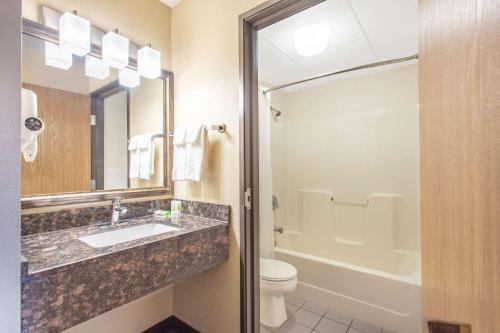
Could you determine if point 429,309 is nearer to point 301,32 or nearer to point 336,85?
point 301,32

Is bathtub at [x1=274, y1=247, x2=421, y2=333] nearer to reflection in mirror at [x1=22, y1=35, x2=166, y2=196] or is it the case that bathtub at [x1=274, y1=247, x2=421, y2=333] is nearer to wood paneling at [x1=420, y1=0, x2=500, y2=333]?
wood paneling at [x1=420, y1=0, x2=500, y2=333]

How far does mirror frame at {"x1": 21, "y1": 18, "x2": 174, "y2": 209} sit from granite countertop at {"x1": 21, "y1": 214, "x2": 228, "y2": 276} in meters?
0.16

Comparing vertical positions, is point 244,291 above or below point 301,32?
below

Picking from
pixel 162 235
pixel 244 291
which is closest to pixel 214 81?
pixel 162 235

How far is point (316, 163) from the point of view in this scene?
282cm

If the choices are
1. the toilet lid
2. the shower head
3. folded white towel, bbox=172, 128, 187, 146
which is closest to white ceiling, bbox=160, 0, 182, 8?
folded white towel, bbox=172, 128, 187, 146

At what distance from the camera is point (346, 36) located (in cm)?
187

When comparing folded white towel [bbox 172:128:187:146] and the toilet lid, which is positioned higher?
folded white towel [bbox 172:128:187:146]

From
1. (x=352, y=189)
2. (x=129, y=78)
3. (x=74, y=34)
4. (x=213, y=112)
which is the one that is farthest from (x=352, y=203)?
(x=74, y=34)

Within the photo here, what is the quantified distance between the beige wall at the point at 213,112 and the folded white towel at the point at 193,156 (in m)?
0.09

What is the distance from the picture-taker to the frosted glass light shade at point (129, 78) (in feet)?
5.34

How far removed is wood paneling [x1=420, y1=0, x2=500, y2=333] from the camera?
0.55 meters

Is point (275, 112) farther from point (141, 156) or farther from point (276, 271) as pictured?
point (276, 271)

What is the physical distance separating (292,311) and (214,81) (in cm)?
189
